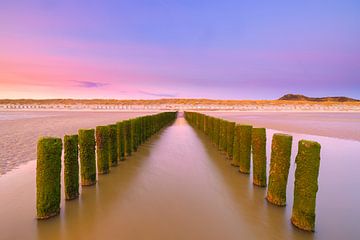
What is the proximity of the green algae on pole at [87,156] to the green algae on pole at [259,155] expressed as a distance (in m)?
4.23

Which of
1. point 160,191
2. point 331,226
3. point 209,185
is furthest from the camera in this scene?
point 209,185

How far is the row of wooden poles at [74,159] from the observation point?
4.65 meters

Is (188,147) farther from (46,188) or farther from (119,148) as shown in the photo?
(46,188)

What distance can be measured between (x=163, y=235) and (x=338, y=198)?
4413 mm

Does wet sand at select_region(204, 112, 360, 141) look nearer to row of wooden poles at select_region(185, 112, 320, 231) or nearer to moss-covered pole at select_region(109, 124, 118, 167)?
row of wooden poles at select_region(185, 112, 320, 231)

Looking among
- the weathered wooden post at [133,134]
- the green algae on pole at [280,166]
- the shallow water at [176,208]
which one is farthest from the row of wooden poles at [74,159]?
the green algae on pole at [280,166]

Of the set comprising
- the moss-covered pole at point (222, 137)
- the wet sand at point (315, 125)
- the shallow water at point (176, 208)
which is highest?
→ the moss-covered pole at point (222, 137)

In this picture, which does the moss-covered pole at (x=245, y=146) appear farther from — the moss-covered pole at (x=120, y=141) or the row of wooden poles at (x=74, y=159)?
the moss-covered pole at (x=120, y=141)

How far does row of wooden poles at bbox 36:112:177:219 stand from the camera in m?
4.65

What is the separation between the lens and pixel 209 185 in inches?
265

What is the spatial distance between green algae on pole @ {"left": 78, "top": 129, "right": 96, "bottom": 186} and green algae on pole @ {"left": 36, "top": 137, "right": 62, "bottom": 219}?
1.27 meters

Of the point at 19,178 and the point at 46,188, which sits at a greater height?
the point at 46,188

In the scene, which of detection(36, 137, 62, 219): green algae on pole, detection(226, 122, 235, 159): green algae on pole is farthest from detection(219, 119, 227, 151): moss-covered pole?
detection(36, 137, 62, 219): green algae on pole

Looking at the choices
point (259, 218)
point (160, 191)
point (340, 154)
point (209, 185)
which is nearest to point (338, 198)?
point (259, 218)
